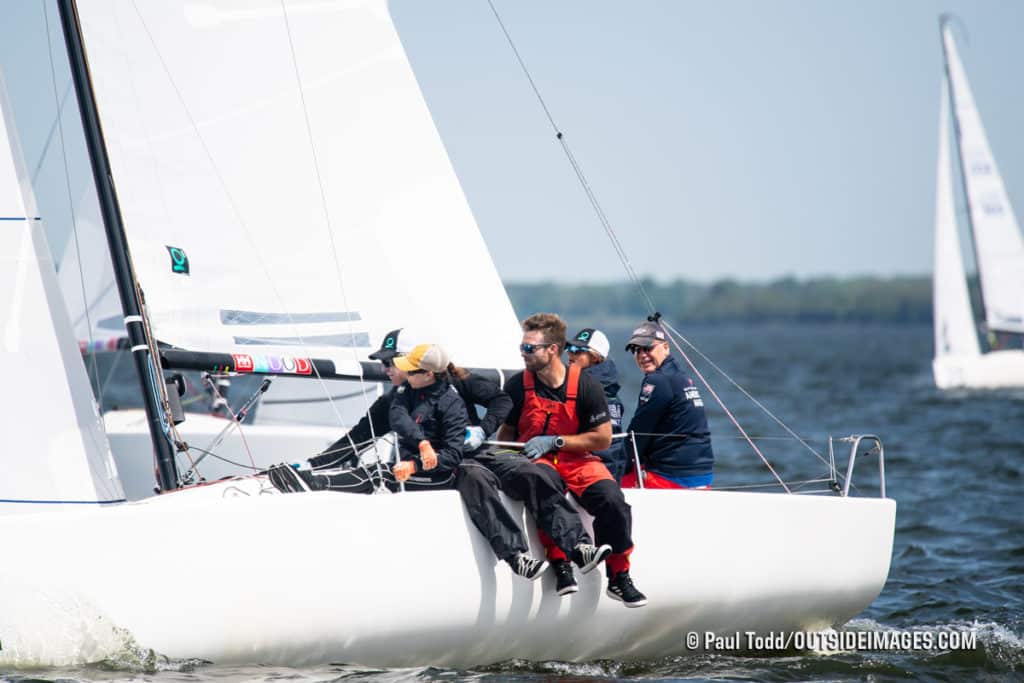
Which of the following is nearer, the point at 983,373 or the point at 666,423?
the point at 666,423

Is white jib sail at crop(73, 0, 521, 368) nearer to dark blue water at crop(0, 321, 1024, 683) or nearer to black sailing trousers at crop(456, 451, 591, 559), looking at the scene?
black sailing trousers at crop(456, 451, 591, 559)

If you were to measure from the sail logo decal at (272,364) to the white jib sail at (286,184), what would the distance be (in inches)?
7.2

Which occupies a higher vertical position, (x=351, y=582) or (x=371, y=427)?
(x=371, y=427)

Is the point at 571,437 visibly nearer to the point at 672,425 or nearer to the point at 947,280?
the point at 672,425

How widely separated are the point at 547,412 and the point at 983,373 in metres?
23.8

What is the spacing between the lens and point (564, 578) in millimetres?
5387

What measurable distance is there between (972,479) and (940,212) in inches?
761

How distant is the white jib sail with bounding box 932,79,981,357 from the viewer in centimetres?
2944

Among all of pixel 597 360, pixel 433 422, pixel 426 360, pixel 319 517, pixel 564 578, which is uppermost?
pixel 426 360

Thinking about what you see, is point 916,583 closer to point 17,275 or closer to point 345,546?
point 345,546

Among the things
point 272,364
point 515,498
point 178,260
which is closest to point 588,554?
point 515,498

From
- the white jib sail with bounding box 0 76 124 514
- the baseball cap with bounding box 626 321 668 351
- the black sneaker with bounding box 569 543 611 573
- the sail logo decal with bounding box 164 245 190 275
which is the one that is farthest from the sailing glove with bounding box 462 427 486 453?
the sail logo decal with bounding box 164 245 190 275

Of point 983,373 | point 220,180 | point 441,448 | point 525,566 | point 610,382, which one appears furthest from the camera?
point 983,373

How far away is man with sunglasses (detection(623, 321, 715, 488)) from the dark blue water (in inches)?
6.7
